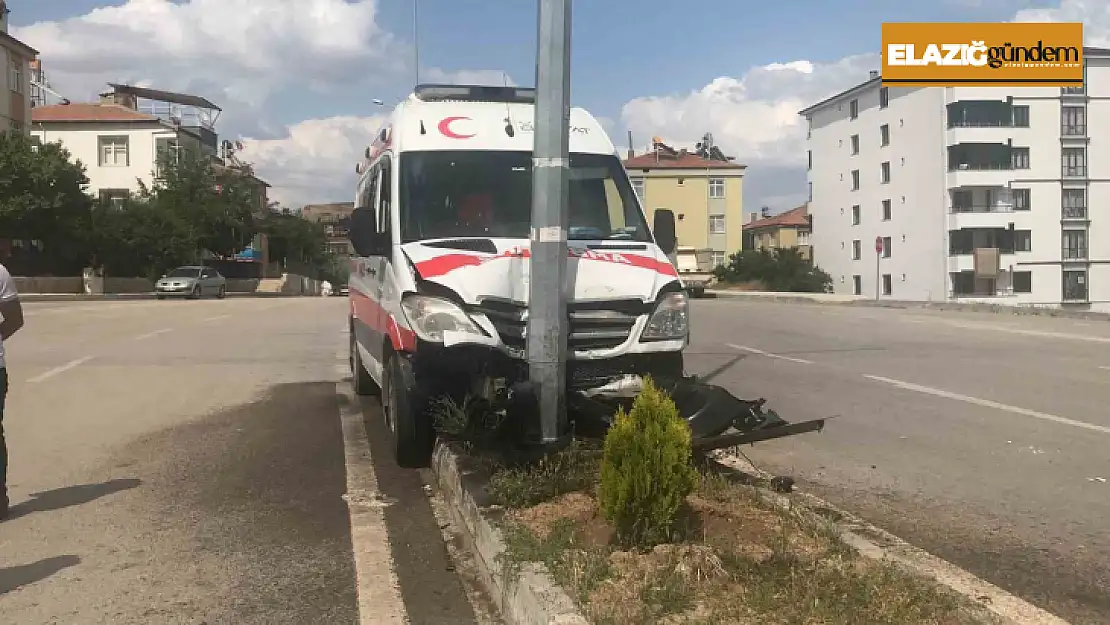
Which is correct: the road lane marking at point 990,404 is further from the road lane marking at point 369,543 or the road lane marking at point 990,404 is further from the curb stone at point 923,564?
the road lane marking at point 369,543

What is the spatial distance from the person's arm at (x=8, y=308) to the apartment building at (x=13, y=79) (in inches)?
1735

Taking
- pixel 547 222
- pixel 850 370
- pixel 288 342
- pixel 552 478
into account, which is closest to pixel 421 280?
pixel 547 222

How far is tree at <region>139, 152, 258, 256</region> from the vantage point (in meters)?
54.1

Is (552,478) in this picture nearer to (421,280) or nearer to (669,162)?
(421,280)

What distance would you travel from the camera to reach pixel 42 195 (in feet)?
127

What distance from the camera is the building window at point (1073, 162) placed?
202 feet

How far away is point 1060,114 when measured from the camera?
201ft

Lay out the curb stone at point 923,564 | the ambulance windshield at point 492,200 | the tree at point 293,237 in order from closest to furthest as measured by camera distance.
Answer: the curb stone at point 923,564 < the ambulance windshield at point 492,200 < the tree at point 293,237

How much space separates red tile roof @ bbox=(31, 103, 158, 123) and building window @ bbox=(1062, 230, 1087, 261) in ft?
201

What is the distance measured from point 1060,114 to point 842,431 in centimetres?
6268

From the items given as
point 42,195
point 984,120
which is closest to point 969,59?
point 984,120

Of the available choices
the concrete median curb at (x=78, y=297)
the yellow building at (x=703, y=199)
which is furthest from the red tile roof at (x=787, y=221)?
the concrete median curb at (x=78, y=297)

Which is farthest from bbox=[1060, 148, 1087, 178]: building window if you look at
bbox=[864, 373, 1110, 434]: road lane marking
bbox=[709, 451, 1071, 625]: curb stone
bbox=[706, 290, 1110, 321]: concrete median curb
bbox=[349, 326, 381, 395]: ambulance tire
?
bbox=[709, 451, 1071, 625]: curb stone

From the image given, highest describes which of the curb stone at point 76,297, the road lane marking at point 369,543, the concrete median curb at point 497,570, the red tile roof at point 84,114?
the red tile roof at point 84,114
